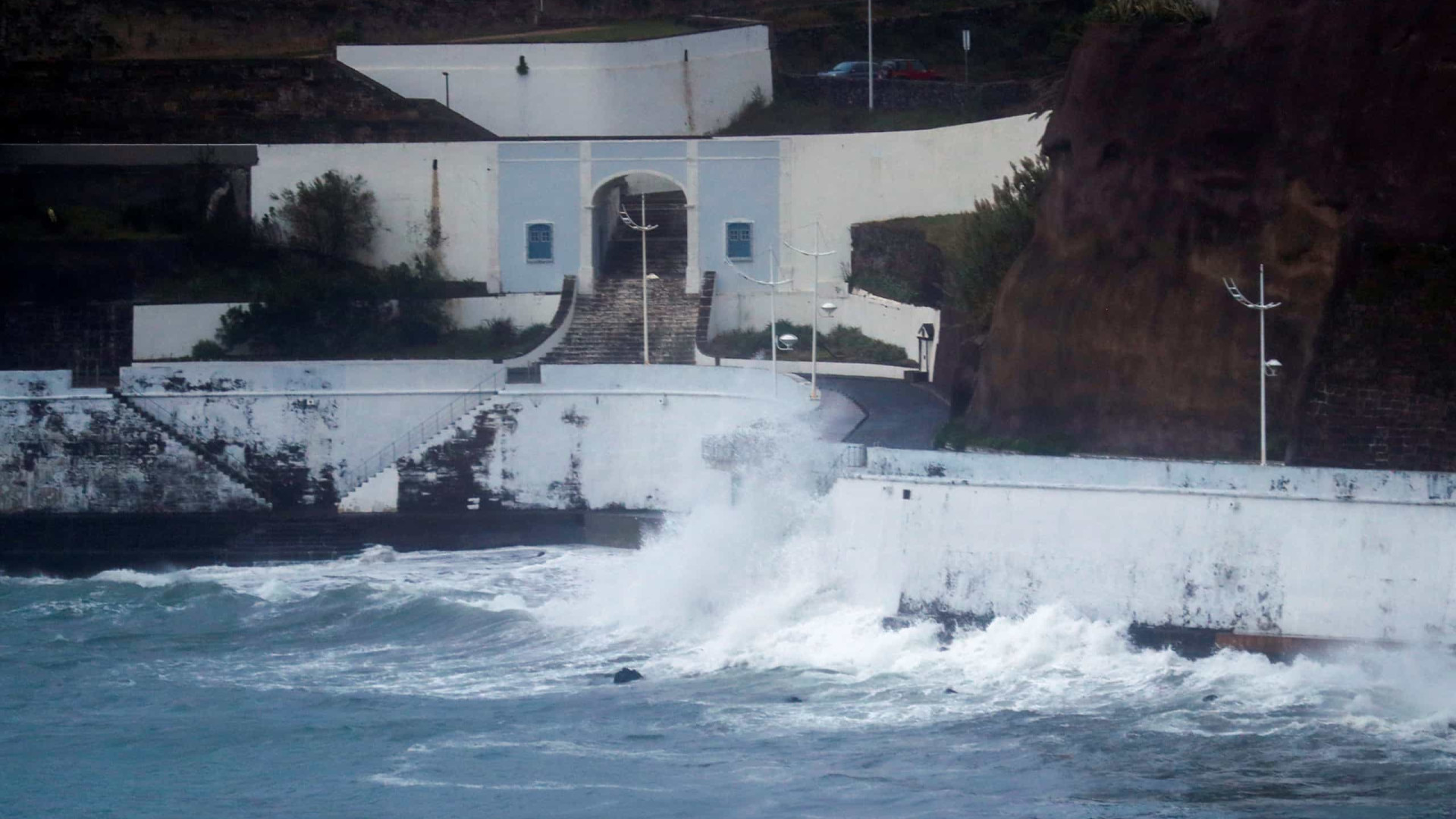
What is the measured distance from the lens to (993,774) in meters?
17.2

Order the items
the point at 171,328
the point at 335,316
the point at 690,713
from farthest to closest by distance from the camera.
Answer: the point at 335,316, the point at 171,328, the point at 690,713

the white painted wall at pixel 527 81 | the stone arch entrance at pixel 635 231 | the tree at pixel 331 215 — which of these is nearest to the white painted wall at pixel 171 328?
the tree at pixel 331 215

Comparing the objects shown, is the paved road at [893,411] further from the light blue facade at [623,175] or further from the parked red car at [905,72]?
the parked red car at [905,72]

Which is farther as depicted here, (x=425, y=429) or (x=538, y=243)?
(x=538, y=243)

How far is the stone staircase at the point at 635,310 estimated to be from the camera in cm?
3469

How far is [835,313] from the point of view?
A: 35938 mm

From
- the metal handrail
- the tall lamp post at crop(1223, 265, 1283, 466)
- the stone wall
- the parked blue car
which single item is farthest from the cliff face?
the parked blue car

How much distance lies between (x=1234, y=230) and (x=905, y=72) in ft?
82.5

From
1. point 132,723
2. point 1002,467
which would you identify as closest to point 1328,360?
point 1002,467

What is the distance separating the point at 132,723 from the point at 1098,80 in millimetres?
14086

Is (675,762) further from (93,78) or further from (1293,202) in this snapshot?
(93,78)

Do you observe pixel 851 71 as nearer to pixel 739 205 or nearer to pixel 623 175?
pixel 739 205

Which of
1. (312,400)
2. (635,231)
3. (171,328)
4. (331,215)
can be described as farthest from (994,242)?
(171,328)

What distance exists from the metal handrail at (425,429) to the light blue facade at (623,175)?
18.7 ft
